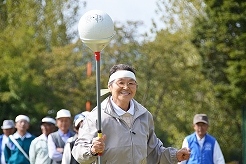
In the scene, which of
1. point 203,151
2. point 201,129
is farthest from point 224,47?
point 203,151

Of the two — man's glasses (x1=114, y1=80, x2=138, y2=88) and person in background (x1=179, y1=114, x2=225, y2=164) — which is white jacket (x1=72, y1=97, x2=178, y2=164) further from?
person in background (x1=179, y1=114, x2=225, y2=164)

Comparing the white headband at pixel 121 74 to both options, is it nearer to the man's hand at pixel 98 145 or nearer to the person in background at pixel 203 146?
the man's hand at pixel 98 145

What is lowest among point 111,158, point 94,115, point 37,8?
point 111,158

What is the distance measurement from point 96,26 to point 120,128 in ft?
3.34

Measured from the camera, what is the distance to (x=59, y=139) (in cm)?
1101

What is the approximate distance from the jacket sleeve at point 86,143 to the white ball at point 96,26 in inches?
33.0

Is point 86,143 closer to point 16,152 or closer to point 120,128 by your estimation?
point 120,128

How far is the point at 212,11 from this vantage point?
81.3ft

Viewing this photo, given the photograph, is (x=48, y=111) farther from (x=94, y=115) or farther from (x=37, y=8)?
(x=94, y=115)

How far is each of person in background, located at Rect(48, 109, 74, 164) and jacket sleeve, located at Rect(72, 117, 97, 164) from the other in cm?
445

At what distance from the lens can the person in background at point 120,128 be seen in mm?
6336

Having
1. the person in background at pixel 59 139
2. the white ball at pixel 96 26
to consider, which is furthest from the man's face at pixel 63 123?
the white ball at pixel 96 26

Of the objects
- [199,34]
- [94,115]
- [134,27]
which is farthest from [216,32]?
[94,115]

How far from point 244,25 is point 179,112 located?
6040 mm
